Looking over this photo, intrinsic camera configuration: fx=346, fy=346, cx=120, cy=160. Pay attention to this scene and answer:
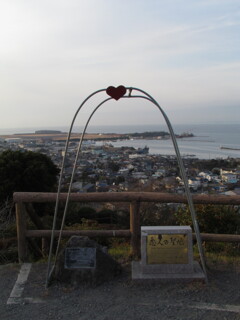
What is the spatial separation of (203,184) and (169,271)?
4.63 metres

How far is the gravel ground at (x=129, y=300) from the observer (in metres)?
3.25

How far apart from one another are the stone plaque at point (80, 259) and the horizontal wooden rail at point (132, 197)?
73 cm

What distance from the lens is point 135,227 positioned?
4480mm

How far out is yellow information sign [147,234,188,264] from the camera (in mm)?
3910

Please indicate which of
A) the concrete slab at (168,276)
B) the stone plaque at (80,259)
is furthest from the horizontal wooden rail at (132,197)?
the concrete slab at (168,276)

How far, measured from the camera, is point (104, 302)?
137 inches

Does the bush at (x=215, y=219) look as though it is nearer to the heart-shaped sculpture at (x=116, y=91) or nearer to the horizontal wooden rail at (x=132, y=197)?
the horizontal wooden rail at (x=132, y=197)

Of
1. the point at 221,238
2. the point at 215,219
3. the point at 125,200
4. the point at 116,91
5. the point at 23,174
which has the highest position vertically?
the point at 116,91

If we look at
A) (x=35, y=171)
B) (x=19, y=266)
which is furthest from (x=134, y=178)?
(x=19, y=266)

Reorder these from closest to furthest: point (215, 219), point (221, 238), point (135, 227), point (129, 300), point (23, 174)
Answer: point (129, 300), point (221, 238), point (135, 227), point (215, 219), point (23, 174)

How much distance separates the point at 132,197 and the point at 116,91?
143cm

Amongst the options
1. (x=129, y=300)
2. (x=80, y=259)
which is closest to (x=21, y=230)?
(x=80, y=259)

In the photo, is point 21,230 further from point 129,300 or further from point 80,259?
point 129,300

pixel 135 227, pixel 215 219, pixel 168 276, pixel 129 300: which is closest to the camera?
pixel 129 300
